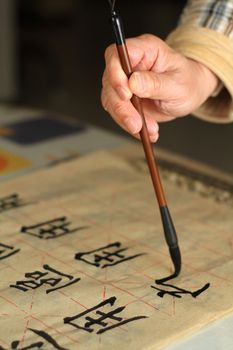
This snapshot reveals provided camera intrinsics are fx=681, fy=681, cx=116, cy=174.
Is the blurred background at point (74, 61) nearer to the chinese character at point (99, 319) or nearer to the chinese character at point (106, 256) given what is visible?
the chinese character at point (106, 256)

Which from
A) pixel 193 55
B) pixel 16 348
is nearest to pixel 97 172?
pixel 193 55

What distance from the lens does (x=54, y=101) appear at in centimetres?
271

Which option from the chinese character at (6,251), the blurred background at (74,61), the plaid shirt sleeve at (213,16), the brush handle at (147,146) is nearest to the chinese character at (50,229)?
the chinese character at (6,251)

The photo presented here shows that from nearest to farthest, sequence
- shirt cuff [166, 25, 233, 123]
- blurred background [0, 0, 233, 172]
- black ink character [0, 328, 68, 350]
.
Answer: black ink character [0, 328, 68, 350] → shirt cuff [166, 25, 233, 123] → blurred background [0, 0, 233, 172]

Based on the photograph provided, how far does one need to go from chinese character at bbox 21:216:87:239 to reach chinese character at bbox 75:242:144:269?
0.05 metres

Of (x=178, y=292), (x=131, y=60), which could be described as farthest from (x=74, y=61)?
(x=178, y=292)

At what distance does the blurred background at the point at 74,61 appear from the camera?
7.34 ft

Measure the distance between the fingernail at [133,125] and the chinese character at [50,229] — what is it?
16cm

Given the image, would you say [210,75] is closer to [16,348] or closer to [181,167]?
[181,167]

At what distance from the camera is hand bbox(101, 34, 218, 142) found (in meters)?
0.60

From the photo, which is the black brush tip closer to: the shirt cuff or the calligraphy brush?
the calligraphy brush

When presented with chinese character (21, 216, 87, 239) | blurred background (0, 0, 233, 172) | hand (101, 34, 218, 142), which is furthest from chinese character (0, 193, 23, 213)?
blurred background (0, 0, 233, 172)

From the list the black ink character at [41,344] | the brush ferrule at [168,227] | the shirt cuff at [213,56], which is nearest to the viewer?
the black ink character at [41,344]

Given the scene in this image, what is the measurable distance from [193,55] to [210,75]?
0.10 ft
